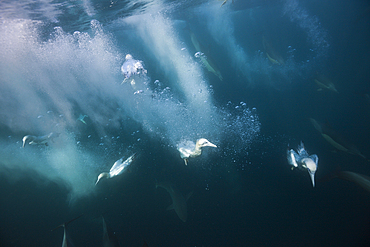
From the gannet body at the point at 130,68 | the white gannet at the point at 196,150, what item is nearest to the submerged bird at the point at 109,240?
the white gannet at the point at 196,150

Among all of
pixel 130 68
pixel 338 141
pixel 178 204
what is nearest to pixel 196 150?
pixel 178 204

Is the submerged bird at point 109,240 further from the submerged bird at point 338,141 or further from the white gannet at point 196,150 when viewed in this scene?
the submerged bird at point 338,141

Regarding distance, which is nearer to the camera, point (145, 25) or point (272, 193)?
point (272, 193)

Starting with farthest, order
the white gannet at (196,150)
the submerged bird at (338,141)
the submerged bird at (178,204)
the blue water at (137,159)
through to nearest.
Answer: the blue water at (137,159) → the submerged bird at (178,204) → the submerged bird at (338,141) → the white gannet at (196,150)

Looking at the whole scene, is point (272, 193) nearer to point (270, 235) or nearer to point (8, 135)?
point (270, 235)

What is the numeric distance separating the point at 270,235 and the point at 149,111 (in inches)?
374

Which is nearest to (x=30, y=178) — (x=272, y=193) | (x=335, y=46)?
(x=272, y=193)

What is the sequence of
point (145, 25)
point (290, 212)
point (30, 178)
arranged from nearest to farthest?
1. point (290, 212)
2. point (30, 178)
3. point (145, 25)

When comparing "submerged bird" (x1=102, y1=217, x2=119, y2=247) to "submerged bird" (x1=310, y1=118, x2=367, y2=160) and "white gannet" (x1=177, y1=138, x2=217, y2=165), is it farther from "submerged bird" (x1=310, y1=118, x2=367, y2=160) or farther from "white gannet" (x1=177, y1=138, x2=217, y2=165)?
"submerged bird" (x1=310, y1=118, x2=367, y2=160)

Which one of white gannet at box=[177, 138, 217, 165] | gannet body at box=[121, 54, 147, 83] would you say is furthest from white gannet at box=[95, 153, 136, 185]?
gannet body at box=[121, 54, 147, 83]

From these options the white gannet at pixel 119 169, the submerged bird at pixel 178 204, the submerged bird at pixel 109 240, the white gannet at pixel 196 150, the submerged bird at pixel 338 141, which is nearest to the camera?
the white gannet at pixel 196 150

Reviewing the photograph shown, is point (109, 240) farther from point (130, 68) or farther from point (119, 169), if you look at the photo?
point (130, 68)

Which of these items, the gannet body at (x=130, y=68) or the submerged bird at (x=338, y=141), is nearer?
the submerged bird at (x=338, y=141)

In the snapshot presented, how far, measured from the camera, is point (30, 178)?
10109 mm
